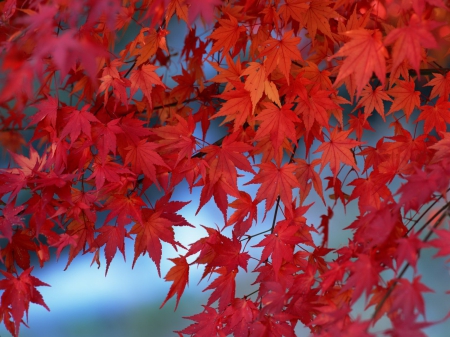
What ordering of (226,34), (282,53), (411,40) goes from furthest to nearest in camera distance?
(226,34) < (282,53) < (411,40)

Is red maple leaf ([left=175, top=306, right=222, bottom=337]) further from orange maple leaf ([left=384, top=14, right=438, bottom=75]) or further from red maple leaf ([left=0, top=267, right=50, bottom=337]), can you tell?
orange maple leaf ([left=384, top=14, right=438, bottom=75])

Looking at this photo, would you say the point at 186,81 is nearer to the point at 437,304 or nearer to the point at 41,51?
the point at 41,51

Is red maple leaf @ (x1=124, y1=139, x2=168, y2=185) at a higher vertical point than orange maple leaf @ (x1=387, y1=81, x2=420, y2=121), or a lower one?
lower

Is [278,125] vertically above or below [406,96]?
below

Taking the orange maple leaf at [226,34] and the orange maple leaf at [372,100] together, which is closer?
the orange maple leaf at [226,34]

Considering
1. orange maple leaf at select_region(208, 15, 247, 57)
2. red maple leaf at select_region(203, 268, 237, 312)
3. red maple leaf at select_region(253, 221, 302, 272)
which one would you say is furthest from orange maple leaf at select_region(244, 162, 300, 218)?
orange maple leaf at select_region(208, 15, 247, 57)

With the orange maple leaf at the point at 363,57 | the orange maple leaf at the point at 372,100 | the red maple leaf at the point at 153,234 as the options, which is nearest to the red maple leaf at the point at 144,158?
the red maple leaf at the point at 153,234

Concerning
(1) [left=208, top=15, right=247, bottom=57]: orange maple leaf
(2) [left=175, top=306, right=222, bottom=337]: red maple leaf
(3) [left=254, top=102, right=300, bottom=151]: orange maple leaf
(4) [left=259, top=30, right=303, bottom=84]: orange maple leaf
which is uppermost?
(1) [left=208, top=15, right=247, bottom=57]: orange maple leaf

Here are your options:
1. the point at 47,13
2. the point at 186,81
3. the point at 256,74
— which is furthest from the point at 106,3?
the point at 186,81

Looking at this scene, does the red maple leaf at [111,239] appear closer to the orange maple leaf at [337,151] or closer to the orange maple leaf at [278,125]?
the orange maple leaf at [278,125]

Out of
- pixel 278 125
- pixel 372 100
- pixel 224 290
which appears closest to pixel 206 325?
pixel 224 290

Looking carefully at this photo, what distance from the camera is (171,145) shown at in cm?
108

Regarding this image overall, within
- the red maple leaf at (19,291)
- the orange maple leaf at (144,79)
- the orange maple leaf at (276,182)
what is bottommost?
the red maple leaf at (19,291)

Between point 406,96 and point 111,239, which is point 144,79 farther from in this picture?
point 406,96
